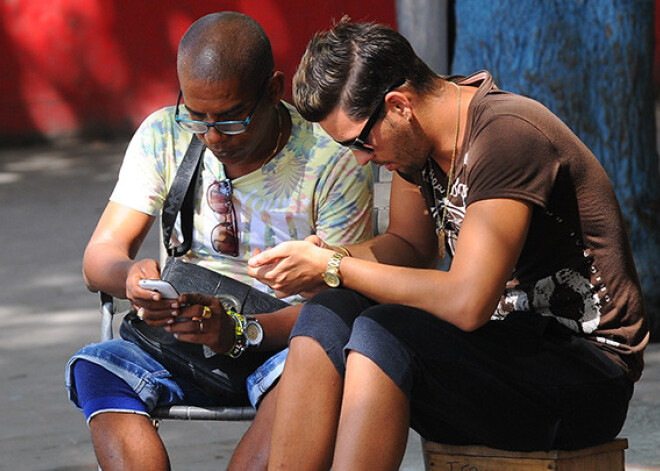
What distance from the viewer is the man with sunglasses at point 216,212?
2.87 m

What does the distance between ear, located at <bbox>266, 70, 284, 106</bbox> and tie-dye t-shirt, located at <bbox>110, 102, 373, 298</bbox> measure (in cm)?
13

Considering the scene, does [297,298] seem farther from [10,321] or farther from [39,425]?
[10,321]

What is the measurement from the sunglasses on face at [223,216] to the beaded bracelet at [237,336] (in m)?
0.33

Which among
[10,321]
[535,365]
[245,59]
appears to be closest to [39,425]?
[10,321]

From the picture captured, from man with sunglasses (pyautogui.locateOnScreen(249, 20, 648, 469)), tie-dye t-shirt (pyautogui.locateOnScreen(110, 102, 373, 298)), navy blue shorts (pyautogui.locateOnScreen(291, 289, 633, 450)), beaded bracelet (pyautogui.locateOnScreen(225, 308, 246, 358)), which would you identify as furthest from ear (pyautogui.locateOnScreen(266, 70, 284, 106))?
navy blue shorts (pyautogui.locateOnScreen(291, 289, 633, 450))

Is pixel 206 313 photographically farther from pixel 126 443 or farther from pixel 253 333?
pixel 126 443

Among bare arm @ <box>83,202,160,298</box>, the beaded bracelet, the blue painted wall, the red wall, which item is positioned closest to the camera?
the beaded bracelet

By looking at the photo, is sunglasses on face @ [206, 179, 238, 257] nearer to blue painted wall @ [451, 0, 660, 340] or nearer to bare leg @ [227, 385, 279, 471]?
bare leg @ [227, 385, 279, 471]

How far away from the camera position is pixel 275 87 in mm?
3143

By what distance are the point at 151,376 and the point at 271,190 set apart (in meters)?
0.61

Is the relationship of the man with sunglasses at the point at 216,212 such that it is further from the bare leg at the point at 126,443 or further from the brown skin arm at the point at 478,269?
the brown skin arm at the point at 478,269

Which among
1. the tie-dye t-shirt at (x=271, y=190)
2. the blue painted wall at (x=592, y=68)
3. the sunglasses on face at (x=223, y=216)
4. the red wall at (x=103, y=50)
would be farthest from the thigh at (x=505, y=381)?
the red wall at (x=103, y=50)

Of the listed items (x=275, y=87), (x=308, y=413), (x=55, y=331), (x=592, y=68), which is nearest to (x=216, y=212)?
(x=275, y=87)

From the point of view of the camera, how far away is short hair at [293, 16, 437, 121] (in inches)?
105
